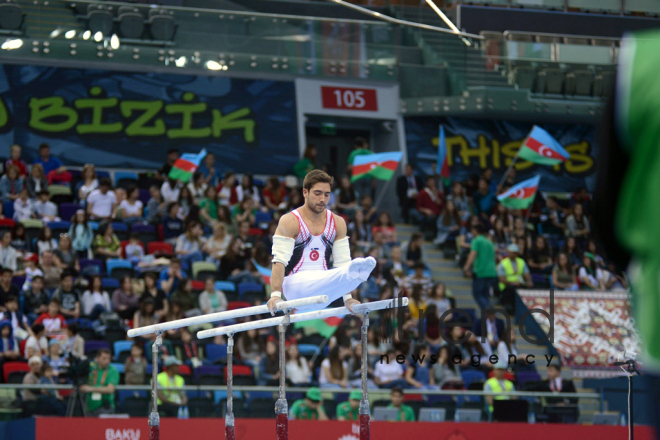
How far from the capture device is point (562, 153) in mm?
16703

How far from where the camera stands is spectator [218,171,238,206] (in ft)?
50.0

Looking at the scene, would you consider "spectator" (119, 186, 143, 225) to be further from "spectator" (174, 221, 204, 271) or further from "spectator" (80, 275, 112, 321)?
"spectator" (80, 275, 112, 321)

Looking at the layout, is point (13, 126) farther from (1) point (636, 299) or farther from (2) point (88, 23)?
(1) point (636, 299)

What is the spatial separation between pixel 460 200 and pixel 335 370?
649cm

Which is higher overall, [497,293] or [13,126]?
[13,126]

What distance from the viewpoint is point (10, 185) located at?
47.1 ft

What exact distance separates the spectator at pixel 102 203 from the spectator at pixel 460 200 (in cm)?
666

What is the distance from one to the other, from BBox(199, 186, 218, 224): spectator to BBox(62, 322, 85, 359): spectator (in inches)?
153

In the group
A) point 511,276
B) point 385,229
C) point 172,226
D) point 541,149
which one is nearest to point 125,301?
point 172,226

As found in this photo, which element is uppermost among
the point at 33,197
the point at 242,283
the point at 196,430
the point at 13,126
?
the point at 13,126

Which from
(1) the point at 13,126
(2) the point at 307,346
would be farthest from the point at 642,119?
(1) the point at 13,126

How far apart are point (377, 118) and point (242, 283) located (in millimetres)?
7469

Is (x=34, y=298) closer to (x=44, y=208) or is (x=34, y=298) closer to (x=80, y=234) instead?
(x=80, y=234)

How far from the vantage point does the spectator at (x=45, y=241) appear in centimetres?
1306
